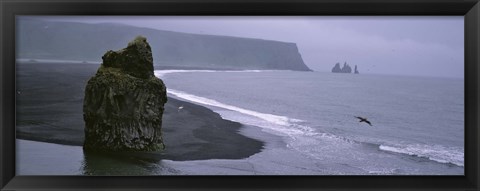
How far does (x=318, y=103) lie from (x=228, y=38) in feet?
2.85

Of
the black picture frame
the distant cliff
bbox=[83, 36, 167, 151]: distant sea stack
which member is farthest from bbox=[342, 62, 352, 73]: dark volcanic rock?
bbox=[83, 36, 167, 151]: distant sea stack

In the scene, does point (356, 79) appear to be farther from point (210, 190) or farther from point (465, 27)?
point (210, 190)

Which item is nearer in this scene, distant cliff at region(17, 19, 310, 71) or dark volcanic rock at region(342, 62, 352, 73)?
distant cliff at region(17, 19, 310, 71)

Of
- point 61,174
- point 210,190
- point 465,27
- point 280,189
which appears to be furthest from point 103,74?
point 465,27

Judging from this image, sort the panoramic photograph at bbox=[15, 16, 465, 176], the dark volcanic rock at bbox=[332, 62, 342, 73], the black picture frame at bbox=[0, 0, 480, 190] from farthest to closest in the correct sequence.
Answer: the dark volcanic rock at bbox=[332, 62, 342, 73], the panoramic photograph at bbox=[15, 16, 465, 176], the black picture frame at bbox=[0, 0, 480, 190]

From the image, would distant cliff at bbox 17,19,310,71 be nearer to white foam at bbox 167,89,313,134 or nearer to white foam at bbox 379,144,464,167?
white foam at bbox 167,89,313,134

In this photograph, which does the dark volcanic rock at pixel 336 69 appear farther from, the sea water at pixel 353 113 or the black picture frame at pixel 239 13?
the black picture frame at pixel 239 13

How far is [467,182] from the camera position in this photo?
372cm

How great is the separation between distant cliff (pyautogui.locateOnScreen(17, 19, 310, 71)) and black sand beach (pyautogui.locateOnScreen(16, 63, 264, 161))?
127 mm

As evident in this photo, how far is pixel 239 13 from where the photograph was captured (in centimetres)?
365

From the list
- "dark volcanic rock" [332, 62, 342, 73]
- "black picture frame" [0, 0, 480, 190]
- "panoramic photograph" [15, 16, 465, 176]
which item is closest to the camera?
"black picture frame" [0, 0, 480, 190]

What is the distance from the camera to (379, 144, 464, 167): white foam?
3.75m

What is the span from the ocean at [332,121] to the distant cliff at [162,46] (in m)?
0.11

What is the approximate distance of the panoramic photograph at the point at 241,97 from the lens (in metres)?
3.73
